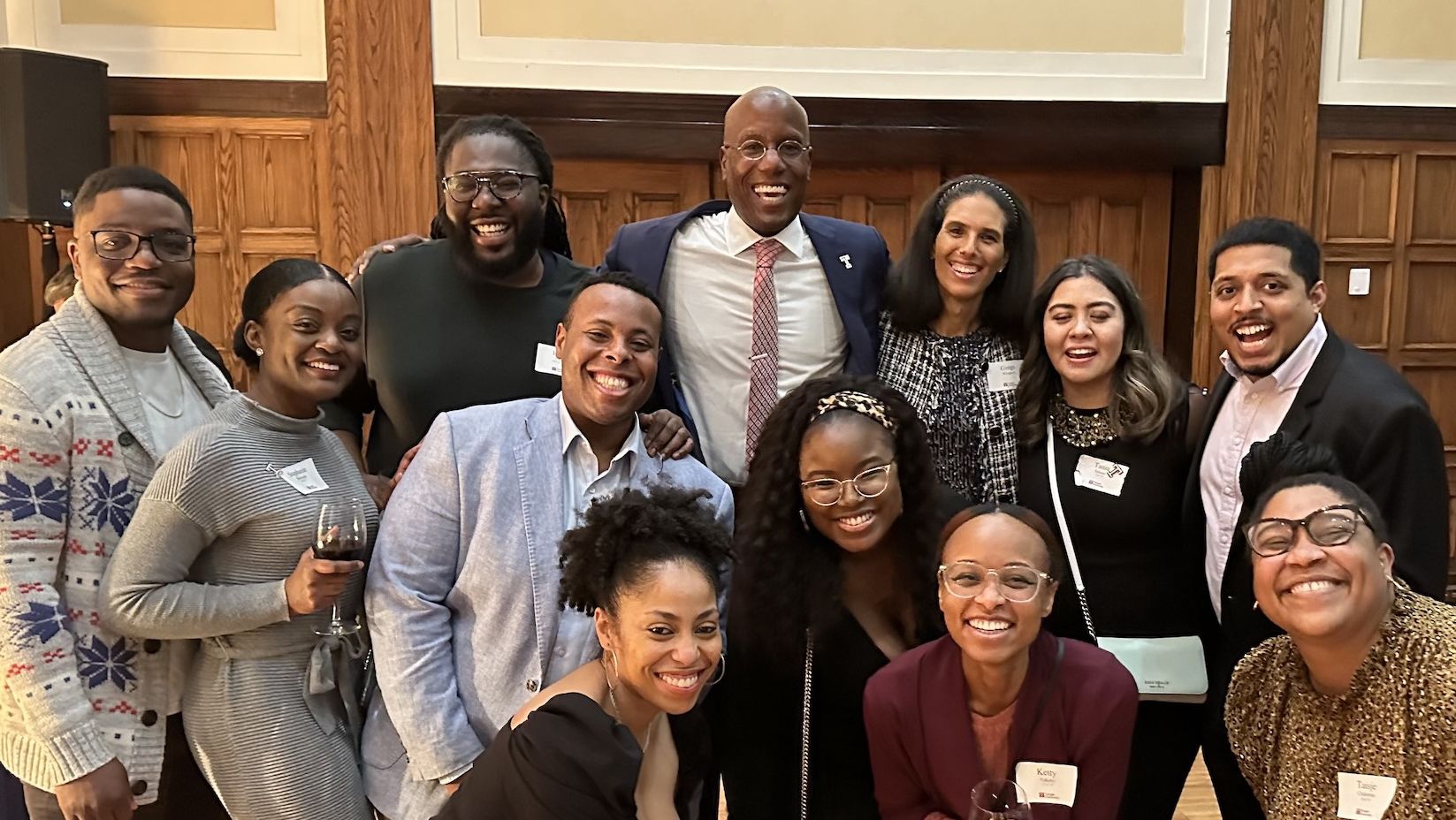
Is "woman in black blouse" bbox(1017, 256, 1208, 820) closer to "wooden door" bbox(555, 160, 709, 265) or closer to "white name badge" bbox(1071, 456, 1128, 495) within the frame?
"white name badge" bbox(1071, 456, 1128, 495)

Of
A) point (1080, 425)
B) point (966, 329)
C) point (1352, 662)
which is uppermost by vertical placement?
point (966, 329)

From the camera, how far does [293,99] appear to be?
15.8 ft

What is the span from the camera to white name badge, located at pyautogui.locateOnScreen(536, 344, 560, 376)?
2.38 m

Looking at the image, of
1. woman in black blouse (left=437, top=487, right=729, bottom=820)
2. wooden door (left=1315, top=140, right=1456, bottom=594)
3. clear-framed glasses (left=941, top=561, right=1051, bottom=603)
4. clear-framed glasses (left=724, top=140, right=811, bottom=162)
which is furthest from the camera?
wooden door (left=1315, top=140, right=1456, bottom=594)

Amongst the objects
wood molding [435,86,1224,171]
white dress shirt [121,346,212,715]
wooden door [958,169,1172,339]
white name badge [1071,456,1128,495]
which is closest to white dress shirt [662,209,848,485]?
Result: white name badge [1071,456,1128,495]

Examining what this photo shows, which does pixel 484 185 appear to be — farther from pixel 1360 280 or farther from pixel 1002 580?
pixel 1360 280

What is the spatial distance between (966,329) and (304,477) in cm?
167

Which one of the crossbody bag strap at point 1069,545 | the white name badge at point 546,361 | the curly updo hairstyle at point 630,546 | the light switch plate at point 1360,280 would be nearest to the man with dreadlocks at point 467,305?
the white name badge at point 546,361

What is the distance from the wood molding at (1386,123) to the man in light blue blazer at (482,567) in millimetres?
4882

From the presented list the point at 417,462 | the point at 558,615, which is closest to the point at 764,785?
the point at 558,615

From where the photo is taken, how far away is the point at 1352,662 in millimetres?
1750

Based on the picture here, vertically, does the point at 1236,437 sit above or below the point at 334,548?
above

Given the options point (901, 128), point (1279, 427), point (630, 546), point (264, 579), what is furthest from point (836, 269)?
point (901, 128)

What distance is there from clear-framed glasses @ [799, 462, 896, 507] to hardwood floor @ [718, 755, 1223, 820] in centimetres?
177
